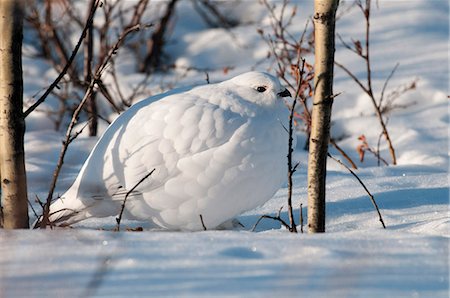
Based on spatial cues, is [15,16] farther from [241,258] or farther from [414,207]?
[414,207]

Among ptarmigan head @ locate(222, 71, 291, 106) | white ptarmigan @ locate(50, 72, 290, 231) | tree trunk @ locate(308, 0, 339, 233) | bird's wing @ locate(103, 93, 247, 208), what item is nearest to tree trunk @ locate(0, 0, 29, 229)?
white ptarmigan @ locate(50, 72, 290, 231)

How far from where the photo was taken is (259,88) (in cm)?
317

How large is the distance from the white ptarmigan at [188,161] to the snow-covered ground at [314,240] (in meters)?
0.25

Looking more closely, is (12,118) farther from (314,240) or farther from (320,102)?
(314,240)

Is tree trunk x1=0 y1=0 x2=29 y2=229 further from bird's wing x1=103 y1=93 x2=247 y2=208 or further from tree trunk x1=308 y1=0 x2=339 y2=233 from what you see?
tree trunk x1=308 y1=0 x2=339 y2=233

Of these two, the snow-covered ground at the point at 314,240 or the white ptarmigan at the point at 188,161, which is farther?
the white ptarmigan at the point at 188,161

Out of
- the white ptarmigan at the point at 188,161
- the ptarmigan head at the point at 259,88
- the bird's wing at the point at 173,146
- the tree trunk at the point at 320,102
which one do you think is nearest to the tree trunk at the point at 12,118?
the white ptarmigan at the point at 188,161

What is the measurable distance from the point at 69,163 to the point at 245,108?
5.51 ft

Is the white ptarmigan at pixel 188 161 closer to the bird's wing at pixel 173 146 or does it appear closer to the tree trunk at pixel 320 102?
the bird's wing at pixel 173 146

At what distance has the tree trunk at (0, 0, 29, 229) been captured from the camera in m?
2.66

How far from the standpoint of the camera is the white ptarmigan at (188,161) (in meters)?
2.88

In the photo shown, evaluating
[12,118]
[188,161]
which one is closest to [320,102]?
[188,161]

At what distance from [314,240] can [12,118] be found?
1.25 metres

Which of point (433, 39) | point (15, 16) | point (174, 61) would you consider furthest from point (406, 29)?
point (15, 16)
